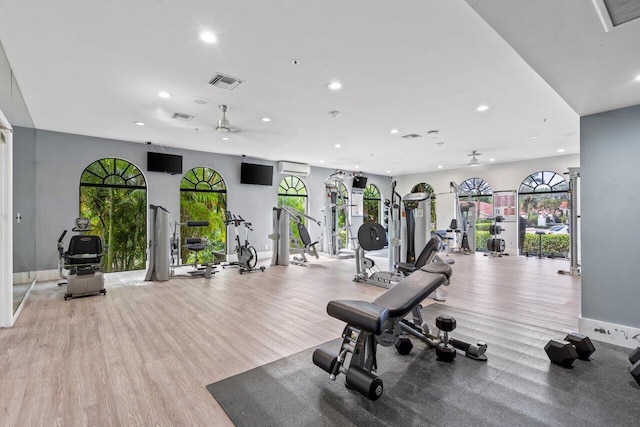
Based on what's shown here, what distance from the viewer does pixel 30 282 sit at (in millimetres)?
4836

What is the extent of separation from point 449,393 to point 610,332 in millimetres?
2039

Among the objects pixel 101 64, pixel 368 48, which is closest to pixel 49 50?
pixel 101 64

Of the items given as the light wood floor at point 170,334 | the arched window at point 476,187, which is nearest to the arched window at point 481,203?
the arched window at point 476,187

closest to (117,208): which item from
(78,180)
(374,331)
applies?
(78,180)

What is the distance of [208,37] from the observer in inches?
104

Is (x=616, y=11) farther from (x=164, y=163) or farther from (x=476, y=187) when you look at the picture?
(x=476, y=187)

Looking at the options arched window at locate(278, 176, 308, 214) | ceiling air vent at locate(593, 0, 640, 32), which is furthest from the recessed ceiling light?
arched window at locate(278, 176, 308, 214)

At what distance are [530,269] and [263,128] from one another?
21.0ft

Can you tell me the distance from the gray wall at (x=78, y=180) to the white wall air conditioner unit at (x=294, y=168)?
1.58ft

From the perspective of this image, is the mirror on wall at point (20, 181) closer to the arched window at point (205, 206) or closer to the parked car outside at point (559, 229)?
the arched window at point (205, 206)

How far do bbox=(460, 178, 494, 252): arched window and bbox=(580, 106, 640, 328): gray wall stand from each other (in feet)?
23.8

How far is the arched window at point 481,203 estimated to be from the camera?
398 inches

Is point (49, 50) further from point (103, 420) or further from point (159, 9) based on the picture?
point (103, 420)


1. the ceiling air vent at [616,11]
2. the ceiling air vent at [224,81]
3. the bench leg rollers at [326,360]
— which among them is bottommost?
the bench leg rollers at [326,360]
